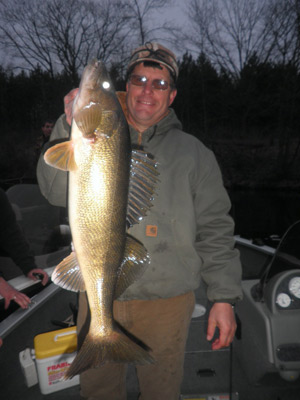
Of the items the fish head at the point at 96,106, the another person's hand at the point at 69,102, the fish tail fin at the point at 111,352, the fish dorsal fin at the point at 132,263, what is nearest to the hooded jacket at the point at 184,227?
the fish dorsal fin at the point at 132,263

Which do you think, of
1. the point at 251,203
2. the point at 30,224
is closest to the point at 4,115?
the point at 251,203

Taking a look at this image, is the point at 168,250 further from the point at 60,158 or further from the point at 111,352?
the point at 60,158

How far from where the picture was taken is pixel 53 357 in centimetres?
278

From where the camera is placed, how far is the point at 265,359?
2662 mm

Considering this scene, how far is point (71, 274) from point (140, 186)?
0.66 m

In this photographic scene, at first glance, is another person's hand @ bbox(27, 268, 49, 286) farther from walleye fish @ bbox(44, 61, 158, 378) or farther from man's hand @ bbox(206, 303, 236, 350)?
man's hand @ bbox(206, 303, 236, 350)

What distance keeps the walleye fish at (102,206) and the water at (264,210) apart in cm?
1026

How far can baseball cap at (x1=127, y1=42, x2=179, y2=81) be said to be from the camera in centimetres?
211

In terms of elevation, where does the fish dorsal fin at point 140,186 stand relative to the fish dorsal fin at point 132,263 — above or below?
above

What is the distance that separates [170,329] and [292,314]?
1.29 m

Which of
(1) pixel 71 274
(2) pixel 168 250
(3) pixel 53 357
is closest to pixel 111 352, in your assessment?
(1) pixel 71 274

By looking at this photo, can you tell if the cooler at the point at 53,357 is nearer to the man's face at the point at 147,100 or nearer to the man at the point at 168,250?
the man at the point at 168,250

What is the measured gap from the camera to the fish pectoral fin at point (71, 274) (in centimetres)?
173

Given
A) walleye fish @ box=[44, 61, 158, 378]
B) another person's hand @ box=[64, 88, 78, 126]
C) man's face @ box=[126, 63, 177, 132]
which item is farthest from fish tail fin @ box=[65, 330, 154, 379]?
man's face @ box=[126, 63, 177, 132]
